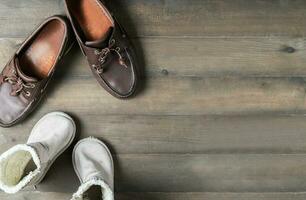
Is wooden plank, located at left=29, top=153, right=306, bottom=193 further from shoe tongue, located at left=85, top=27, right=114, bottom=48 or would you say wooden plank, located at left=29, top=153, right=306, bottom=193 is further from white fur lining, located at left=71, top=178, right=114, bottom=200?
shoe tongue, located at left=85, top=27, right=114, bottom=48

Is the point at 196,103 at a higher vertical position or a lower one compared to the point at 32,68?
lower

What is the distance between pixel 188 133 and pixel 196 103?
0.08 meters

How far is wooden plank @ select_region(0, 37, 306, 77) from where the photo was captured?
1.11 m

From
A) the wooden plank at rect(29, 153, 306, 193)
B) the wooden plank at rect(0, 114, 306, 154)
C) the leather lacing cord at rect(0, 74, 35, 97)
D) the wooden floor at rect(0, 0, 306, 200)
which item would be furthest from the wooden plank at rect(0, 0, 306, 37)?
the wooden plank at rect(29, 153, 306, 193)

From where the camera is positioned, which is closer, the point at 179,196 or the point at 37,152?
the point at 37,152

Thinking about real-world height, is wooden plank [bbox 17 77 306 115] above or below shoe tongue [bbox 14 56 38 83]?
below

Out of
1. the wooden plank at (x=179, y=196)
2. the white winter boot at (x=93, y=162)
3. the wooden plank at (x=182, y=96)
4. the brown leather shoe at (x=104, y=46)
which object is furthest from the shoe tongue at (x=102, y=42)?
the wooden plank at (x=179, y=196)

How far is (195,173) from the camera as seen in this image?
1.14m

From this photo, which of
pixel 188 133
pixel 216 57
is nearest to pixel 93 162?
pixel 188 133

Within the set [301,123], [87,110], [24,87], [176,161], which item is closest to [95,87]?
[87,110]

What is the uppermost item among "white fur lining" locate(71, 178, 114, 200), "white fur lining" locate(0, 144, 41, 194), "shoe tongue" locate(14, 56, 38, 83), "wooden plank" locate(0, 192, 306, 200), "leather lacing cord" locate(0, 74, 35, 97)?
"shoe tongue" locate(14, 56, 38, 83)

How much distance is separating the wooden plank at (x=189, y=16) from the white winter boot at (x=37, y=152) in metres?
0.24

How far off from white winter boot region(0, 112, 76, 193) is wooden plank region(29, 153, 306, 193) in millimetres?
74

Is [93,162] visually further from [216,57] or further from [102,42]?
[216,57]
